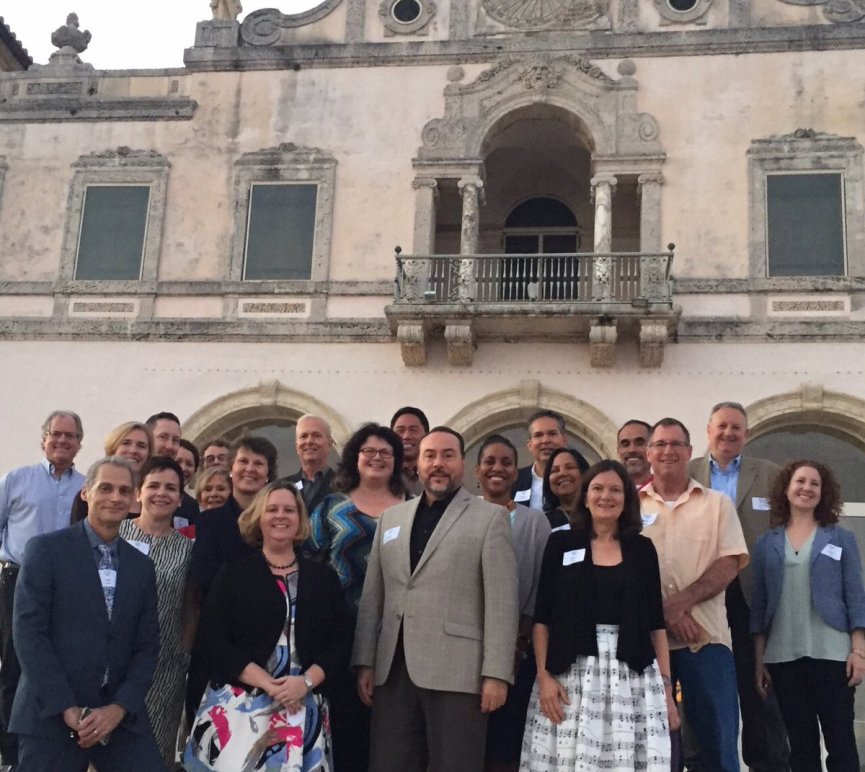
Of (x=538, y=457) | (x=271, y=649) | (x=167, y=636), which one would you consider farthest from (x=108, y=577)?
(x=538, y=457)

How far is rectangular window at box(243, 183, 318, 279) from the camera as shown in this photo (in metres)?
16.2

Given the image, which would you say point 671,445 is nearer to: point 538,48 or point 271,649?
point 271,649

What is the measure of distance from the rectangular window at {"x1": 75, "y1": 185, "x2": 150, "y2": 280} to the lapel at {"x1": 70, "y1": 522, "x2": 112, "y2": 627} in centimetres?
1137

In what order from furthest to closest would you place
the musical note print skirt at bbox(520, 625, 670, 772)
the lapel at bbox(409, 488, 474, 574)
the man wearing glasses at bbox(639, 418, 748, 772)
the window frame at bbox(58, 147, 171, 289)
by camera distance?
the window frame at bbox(58, 147, 171, 289)
the man wearing glasses at bbox(639, 418, 748, 772)
the lapel at bbox(409, 488, 474, 574)
the musical note print skirt at bbox(520, 625, 670, 772)

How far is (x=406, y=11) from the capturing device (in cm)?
1695

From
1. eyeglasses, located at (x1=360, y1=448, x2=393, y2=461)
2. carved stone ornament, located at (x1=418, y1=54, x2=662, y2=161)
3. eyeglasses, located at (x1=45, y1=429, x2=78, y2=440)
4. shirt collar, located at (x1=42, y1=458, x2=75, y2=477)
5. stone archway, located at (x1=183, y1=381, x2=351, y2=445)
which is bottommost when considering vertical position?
shirt collar, located at (x1=42, y1=458, x2=75, y2=477)

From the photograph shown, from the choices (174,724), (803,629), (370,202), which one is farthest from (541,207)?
(174,724)

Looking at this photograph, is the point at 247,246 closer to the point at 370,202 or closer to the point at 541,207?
the point at 370,202

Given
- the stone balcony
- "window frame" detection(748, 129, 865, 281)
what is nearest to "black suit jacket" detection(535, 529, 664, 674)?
the stone balcony

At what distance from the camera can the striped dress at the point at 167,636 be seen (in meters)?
6.02

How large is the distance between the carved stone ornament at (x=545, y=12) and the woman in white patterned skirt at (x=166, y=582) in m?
12.1

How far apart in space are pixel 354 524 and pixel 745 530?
9.16 ft

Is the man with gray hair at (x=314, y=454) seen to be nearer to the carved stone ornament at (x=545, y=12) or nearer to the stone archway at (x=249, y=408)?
the stone archway at (x=249, y=408)

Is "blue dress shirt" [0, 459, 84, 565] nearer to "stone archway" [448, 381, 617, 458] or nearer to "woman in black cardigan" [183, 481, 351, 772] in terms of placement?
"woman in black cardigan" [183, 481, 351, 772]
